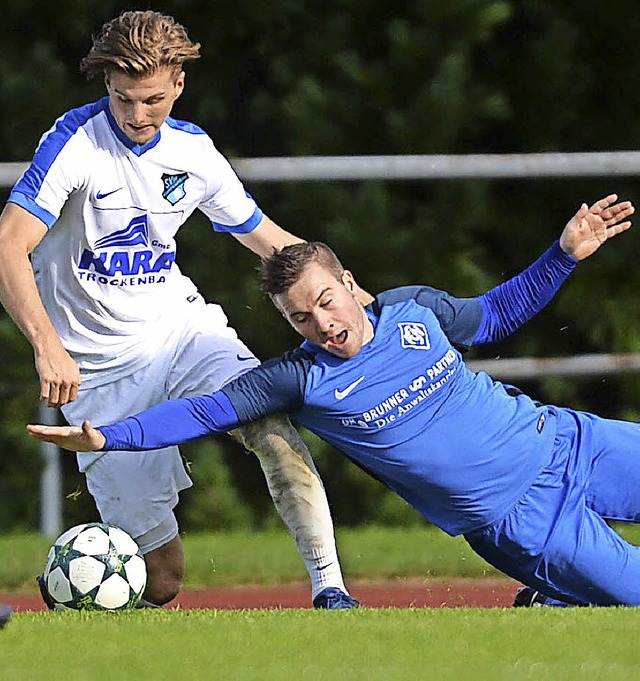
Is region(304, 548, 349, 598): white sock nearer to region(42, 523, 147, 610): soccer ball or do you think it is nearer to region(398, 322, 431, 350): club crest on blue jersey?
region(42, 523, 147, 610): soccer ball

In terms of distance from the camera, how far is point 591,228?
215 inches

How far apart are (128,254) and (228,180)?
466 millimetres

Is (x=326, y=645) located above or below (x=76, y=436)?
below

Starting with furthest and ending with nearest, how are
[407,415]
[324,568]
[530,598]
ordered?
[530,598] → [324,568] → [407,415]

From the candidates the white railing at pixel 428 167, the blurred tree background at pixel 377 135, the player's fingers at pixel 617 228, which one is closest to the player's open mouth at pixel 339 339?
the player's fingers at pixel 617 228

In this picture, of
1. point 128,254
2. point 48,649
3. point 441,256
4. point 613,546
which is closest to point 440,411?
point 613,546

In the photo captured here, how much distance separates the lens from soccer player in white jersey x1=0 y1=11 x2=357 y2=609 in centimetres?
511

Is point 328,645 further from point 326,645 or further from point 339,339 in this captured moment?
point 339,339

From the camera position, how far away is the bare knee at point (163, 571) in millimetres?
5730

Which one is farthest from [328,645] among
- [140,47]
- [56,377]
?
[140,47]

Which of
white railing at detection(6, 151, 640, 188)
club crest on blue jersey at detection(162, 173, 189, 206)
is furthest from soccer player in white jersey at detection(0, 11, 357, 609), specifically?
white railing at detection(6, 151, 640, 188)

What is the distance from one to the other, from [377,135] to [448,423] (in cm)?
406

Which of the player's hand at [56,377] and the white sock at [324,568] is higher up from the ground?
the player's hand at [56,377]

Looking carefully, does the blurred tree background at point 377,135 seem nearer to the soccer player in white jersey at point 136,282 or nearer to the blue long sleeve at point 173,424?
the soccer player in white jersey at point 136,282
